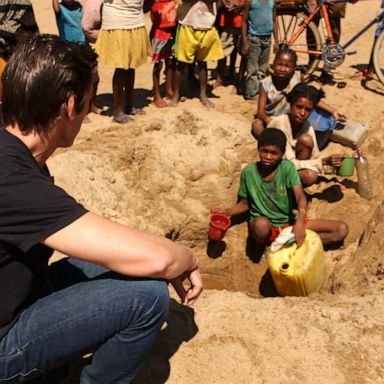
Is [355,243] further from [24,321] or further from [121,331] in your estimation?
[24,321]

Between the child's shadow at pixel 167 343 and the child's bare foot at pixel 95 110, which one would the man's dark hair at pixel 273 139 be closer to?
the child's shadow at pixel 167 343

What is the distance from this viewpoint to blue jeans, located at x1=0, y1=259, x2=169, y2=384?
4.82 feet

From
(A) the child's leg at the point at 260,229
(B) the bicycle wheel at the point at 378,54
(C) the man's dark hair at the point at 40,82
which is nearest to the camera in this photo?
(C) the man's dark hair at the point at 40,82

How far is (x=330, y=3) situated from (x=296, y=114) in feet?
7.23

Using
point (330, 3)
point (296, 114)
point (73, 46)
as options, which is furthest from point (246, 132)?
point (73, 46)

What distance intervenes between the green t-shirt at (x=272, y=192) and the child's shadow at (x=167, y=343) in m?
1.46

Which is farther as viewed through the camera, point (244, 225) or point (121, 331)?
point (244, 225)

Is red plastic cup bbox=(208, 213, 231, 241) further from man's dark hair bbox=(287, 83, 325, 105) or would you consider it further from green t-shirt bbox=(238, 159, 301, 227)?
man's dark hair bbox=(287, 83, 325, 105)

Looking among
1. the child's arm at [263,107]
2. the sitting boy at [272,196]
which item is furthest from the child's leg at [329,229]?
the child's arm at [263,107]

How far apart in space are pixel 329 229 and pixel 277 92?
1.41 meters

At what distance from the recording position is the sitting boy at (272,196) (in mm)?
3508

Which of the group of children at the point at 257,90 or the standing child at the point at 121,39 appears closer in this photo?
the group of children at the point at 257,90

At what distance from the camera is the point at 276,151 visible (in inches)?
137

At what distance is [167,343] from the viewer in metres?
2.15
